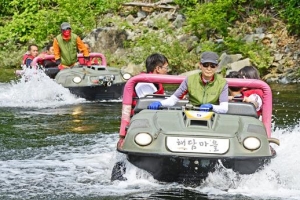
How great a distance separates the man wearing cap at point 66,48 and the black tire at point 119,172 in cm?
944

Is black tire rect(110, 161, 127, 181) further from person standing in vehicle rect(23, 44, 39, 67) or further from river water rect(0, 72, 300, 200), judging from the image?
person standing in vehicle rect(23, 44, 39, 67)

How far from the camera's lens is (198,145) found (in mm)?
7004

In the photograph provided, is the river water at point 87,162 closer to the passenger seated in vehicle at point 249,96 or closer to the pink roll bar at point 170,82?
the pink roll bar at point 170,82

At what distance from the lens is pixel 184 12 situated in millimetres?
26688

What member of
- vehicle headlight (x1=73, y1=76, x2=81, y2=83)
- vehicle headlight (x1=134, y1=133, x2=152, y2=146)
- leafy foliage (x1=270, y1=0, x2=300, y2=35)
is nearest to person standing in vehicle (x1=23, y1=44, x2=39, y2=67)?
vehicle headlight (x1=73, y1=76, x2=81, y2=83)

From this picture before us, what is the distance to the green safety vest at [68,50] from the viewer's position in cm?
1720

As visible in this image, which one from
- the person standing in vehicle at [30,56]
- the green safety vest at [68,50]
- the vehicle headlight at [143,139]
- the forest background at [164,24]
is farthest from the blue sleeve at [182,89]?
the forest background at [164,24]

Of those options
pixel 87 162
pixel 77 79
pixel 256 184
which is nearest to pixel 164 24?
pixel 77 79

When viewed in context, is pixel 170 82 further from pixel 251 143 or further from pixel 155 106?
pixel 251 143

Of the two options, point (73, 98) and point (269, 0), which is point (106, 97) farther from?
point (269, 0)

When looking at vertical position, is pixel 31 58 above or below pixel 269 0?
below

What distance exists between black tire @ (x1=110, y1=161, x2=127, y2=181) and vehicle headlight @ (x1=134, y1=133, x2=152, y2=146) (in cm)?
68

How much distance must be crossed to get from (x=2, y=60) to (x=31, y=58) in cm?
1120

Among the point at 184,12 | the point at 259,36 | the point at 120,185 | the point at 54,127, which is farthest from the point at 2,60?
the point at 120,185
